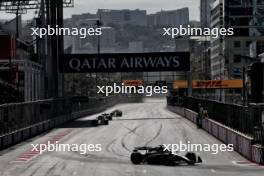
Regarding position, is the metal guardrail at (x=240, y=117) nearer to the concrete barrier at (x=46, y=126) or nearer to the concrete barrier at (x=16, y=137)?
the concrete barrier at (x=16, y=137)

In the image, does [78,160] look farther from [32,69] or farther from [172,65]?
[32,69]

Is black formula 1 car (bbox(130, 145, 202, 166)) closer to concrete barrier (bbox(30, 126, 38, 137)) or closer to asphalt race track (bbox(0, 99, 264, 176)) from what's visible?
asphalt race track (bbox(0, 99, 264, 176))

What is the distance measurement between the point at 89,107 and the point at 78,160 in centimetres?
8079


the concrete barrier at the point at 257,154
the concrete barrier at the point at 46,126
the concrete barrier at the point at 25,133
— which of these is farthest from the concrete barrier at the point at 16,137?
the concrete barrier at the point at 257,154

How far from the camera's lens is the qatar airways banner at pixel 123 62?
267 ft

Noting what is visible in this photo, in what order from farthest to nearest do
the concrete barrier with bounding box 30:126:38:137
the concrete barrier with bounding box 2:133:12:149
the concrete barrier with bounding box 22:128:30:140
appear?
the concrete barrier with bounding box 30:126:38:137 → the concrete barrier with bounding box 22:128:30:140 → the concrete barrier with bounding box 2:133:12:149

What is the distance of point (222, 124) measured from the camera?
49.9 m

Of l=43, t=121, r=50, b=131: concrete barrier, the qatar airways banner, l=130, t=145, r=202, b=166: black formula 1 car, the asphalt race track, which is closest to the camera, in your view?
the asphalt race track

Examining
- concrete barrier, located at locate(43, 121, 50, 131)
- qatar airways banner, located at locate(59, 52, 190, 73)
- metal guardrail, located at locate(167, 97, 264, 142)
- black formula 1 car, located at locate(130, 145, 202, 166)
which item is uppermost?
qatar airways banner, located at locate(59, 52, 190, 73)

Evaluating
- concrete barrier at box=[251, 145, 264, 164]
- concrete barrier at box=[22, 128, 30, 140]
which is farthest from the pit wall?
concrete barrier at box=[22, 128, 30, 140]

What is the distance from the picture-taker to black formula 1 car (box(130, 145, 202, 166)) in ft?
112

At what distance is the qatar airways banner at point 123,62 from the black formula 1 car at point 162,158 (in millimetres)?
46537

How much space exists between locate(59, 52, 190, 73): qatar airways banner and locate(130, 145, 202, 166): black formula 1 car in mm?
46537

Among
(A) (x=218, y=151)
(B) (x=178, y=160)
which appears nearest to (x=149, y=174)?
(B) (x=178, y=160)
